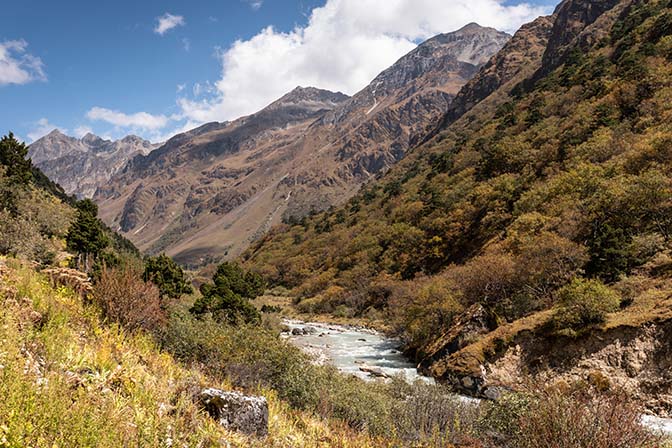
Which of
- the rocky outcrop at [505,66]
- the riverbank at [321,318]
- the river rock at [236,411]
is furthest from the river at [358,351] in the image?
the rocky outcrop at [505,66]

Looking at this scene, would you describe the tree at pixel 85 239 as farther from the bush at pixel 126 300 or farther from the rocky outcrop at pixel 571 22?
the rocky outcrop at pixel 571 22

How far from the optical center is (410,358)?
34.3 m

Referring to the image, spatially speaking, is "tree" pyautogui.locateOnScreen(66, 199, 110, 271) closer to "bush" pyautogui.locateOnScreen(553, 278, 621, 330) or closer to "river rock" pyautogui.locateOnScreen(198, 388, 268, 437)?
"river rock" pyautogui.locateOnScreen(198, 388, 268, 437)

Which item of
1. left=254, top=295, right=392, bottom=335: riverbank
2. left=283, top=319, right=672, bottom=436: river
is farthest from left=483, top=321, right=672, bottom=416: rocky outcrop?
left=254, top=295, right=392, bottom=335: riverbank

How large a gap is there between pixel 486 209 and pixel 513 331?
34891mm

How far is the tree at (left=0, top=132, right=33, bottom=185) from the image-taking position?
38.9m

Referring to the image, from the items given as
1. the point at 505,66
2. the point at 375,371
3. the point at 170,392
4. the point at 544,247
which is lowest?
the point at 375,371

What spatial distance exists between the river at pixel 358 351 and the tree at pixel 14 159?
104 ft

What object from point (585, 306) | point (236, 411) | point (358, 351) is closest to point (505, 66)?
point (358, 351)

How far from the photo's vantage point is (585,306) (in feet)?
72.2

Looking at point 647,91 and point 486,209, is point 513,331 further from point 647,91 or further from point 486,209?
point 647,91

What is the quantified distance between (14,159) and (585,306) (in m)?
54.5

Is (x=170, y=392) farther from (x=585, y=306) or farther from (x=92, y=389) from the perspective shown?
(x=585, y=306)

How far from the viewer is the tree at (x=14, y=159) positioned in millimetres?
38938
